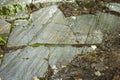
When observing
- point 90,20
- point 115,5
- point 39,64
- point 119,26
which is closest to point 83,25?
point 90,20

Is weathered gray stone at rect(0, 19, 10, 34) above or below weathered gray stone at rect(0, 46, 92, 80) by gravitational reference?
above

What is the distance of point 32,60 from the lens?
15.0 feet

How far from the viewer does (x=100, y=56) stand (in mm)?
4660

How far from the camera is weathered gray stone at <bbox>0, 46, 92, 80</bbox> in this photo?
14.0 ft

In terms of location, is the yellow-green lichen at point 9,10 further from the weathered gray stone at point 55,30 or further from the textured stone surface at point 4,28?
the weathered gray stone at point 55,30

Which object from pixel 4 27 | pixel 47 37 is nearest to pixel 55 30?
pixel 47 37

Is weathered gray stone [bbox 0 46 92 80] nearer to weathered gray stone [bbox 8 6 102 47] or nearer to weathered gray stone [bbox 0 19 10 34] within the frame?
weathered gray stone [bbox 8 6 102 47]

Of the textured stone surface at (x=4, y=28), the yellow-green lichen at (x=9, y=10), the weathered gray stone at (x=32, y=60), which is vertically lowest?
the weathered gray stone at (x=32, y=60)

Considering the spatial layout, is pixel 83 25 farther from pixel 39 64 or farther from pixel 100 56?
pixel 39 64

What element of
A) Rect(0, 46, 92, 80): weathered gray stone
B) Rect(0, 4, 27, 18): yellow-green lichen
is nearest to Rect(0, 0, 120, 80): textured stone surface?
Rect(0, 46, 92, 80): weathered gray stone

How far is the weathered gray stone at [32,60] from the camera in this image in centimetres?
428

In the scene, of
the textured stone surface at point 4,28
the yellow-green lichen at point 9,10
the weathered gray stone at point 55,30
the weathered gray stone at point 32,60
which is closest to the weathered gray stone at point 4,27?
the textured stone surface at point 4,28

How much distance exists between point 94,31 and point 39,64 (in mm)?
1588

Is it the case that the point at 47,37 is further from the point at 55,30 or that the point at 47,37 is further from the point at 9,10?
the point at 9,10
